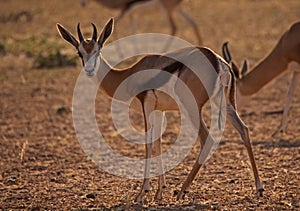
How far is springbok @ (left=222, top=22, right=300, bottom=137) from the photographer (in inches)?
365

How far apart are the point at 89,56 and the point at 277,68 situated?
3745 millimetres

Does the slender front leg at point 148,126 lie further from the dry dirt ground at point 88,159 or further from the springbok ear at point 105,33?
the springbok ear at point 105,33

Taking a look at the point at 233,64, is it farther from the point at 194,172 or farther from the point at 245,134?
the point at 194,172

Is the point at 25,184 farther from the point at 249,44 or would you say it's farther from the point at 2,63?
the point at 249,44

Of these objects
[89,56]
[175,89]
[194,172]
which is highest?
[89,56]

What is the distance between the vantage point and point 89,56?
6.50 m

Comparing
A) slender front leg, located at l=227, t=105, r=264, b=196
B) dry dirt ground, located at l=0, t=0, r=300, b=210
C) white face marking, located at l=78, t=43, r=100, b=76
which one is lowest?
dry dirt ground, located at l=0, t=0, r=300, b=210

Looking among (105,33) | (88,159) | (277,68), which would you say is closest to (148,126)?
(105,33)

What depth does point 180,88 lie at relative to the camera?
20.7 feet

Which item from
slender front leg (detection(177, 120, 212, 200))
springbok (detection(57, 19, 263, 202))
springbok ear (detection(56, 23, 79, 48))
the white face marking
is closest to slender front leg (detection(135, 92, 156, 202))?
springbok (detection(57, 19, 263, 202))

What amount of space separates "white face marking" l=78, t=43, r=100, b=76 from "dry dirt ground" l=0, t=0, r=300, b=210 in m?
1.20

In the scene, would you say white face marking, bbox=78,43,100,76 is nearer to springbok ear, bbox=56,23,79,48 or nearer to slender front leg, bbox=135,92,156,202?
springbok ear, bbox=56,23,79,48

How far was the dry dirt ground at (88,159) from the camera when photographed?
6.44 meters

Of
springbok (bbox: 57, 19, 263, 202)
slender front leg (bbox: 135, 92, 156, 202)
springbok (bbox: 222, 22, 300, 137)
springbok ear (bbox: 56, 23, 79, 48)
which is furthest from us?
springbok (bbox: 222, 22, 300, 137)
